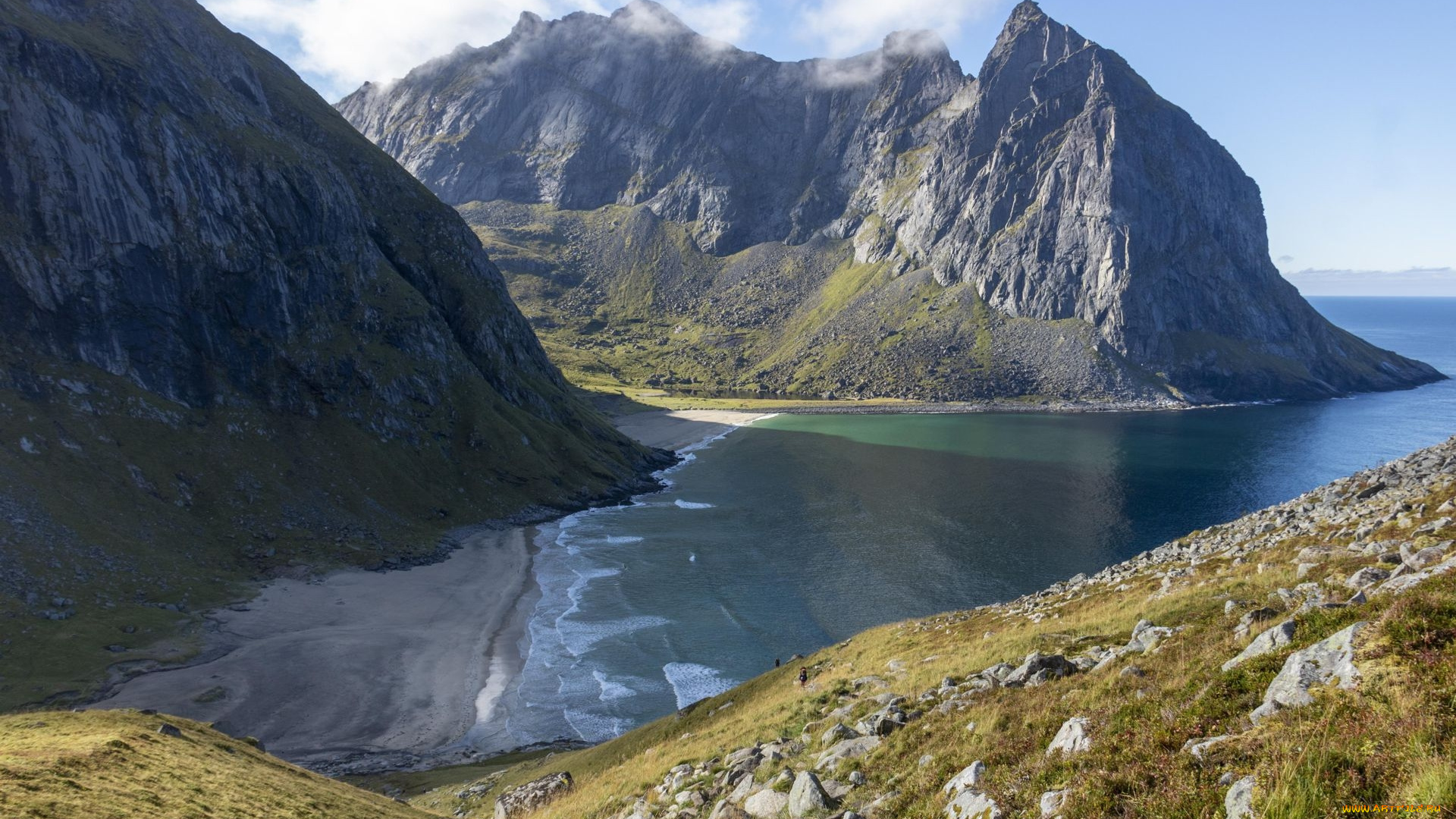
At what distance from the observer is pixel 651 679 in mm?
61594

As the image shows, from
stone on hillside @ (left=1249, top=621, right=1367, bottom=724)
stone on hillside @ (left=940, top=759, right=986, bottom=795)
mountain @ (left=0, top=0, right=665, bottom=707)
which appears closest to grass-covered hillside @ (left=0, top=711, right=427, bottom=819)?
stone on hillside @ (left=940, top=759, right=986, bottom=795)

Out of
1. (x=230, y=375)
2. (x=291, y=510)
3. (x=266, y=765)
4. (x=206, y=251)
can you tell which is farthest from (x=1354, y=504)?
(x=206, y=251)

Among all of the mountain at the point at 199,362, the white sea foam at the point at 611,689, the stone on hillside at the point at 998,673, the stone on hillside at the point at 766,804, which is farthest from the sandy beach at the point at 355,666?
the stone on hillside at the point at 998,673

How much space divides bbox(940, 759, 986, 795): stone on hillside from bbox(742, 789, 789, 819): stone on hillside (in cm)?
498

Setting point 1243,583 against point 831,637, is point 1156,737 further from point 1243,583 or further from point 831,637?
point 831,637

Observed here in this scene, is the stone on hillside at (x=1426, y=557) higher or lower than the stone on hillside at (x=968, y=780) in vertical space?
higher

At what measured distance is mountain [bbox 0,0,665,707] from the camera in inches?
2630

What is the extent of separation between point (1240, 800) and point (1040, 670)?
12486mm

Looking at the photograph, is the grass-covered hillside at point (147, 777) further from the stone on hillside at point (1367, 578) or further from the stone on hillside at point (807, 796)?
the stone on hillside at point (1367, 578)

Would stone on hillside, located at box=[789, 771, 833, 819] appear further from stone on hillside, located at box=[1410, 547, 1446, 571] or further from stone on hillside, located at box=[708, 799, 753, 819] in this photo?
stone on hillside, located at box=[1410, 547, 1446, 571]

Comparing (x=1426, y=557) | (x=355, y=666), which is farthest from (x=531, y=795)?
(x=355, y=666)

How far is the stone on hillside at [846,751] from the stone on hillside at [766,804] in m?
1.63

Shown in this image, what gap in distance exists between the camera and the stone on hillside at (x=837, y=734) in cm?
2206

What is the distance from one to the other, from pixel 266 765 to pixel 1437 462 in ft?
196
